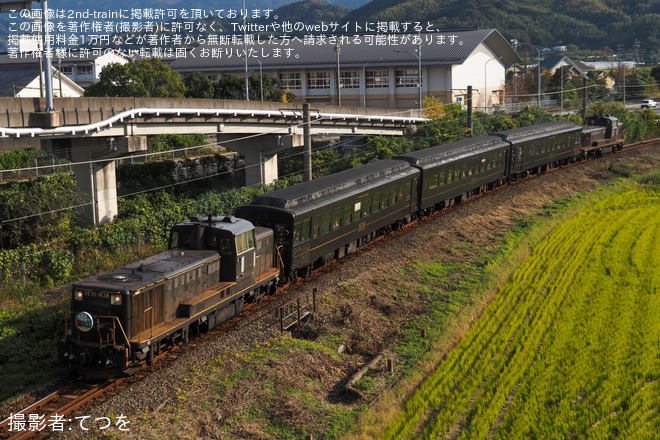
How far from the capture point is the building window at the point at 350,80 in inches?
3900

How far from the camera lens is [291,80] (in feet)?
337

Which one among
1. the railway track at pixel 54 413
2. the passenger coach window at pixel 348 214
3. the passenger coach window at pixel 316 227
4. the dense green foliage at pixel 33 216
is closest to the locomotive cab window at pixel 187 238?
the railway track at pixel 54 413

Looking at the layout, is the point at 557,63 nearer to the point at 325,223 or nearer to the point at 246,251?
the point at 325,223

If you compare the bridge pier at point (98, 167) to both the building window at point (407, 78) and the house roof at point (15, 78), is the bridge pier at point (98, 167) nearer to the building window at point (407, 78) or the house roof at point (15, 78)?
the house roof at point (15, 78)

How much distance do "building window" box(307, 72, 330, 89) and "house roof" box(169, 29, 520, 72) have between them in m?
2.19

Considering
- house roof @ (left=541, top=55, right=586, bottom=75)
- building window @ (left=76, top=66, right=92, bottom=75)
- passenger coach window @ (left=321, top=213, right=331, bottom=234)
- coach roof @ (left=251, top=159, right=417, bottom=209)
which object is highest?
house roof @ (left=541, top=55, right=586, bottom=75)

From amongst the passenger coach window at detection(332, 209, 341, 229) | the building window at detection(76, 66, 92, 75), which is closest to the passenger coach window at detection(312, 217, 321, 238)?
the passenger coach window at detection(332, 209, 341, 229)

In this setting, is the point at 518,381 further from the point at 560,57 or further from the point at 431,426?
the point at 560,57

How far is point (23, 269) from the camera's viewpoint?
2800cm

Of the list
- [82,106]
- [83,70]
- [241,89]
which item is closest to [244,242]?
[82,106]

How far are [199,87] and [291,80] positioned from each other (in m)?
21.3

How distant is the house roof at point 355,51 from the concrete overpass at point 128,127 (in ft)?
144

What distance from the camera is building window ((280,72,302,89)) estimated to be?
102m

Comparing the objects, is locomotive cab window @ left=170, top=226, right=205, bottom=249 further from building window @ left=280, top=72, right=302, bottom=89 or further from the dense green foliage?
building window @ left=280, top=72, right=302, bottom=89
